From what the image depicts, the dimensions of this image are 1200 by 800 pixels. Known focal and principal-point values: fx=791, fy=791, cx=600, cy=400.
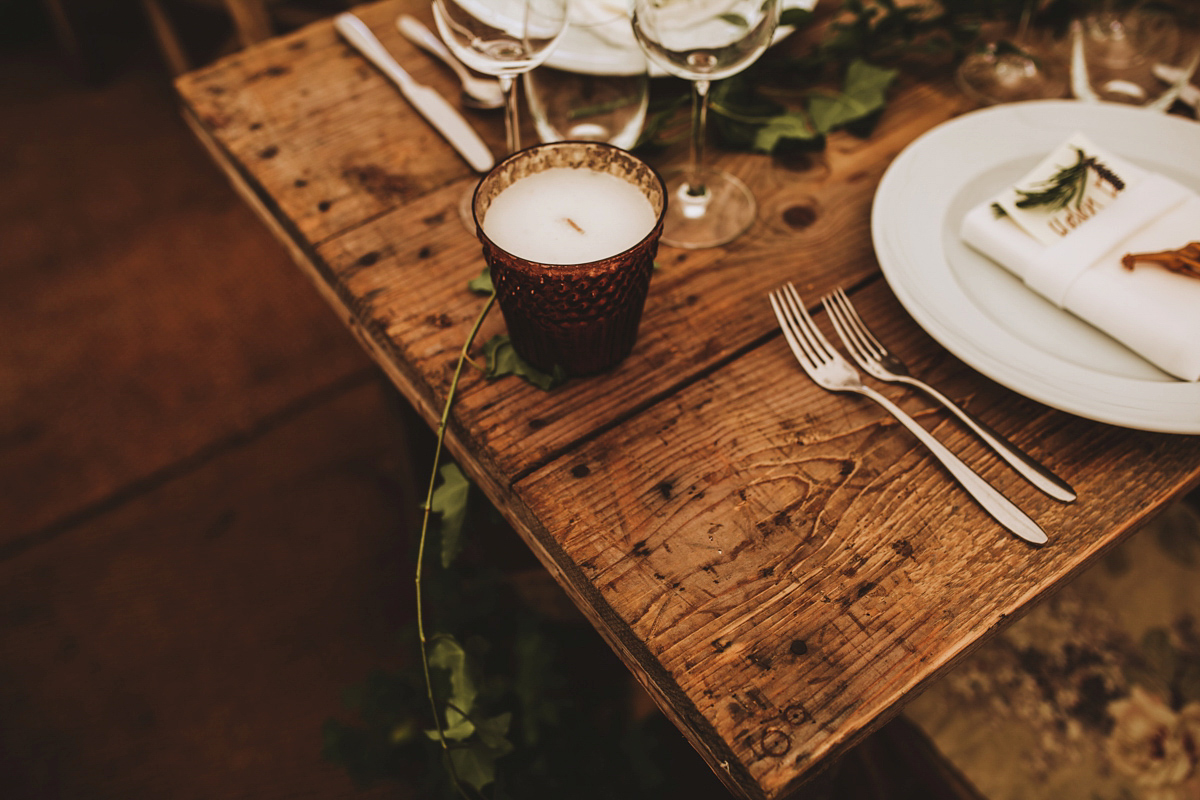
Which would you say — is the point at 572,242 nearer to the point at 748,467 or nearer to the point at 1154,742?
the point at 748,467

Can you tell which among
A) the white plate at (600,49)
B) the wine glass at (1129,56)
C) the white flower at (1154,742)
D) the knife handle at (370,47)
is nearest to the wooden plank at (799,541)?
the white plate at (600,49)

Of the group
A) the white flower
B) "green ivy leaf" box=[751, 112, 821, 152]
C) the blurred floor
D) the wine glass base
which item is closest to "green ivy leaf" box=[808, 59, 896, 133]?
"green ivy leaf" box=[751, 112, 821, 152]

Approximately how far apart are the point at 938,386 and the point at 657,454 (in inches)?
9.8

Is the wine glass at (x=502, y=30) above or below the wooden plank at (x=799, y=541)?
above

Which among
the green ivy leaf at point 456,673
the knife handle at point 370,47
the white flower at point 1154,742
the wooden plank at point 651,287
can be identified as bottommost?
the white flower at point 1154,742

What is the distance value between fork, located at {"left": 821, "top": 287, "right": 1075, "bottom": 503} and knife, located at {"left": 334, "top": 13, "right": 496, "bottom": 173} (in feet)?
1.33

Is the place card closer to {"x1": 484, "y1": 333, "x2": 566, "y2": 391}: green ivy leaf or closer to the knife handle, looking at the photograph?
{"x1": 484, "y1": 333, "x2": 566, "y2": 391}: green ivy leaf

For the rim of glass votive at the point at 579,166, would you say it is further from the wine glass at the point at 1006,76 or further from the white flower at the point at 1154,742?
the white flower at the point at 1154,742

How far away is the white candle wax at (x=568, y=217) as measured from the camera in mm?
597

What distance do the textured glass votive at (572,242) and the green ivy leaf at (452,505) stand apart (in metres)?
0.14

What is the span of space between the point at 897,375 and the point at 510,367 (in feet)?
1.08

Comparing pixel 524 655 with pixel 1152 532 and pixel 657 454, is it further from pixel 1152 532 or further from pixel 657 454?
pixel 1152 532

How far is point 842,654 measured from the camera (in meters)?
0.52

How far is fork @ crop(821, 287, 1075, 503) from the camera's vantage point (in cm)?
60
